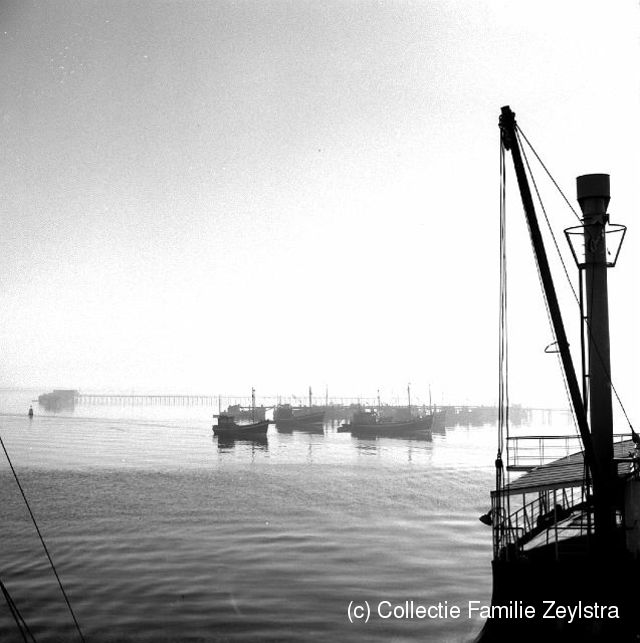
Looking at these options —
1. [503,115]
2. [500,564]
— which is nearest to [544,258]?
[503,115]

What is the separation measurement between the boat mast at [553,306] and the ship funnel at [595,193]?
2318mm

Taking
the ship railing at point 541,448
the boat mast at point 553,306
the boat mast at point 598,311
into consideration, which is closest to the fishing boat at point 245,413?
the ship railing at point 541,448

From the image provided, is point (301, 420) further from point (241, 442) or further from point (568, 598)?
point (568, 598)

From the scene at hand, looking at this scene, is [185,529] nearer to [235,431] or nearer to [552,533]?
[552,533]

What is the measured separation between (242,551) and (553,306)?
22240 millimetres

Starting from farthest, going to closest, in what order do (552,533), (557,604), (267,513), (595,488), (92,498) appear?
(92,498)
(267,513)
(552,533)
(595,488)
(557,604)

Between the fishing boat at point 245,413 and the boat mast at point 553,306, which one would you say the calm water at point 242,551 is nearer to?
the boat mast at point 553,306

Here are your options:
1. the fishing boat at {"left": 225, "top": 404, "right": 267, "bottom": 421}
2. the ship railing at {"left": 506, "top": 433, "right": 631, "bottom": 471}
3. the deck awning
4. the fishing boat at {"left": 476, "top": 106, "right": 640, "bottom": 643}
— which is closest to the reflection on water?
the ship railing at {"left": 506, "top": 433, "right": 631, "bottom": 471}

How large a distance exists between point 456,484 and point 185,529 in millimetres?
28788

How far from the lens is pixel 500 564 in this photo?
14.3 meters

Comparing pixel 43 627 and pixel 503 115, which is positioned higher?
pixel 503 115

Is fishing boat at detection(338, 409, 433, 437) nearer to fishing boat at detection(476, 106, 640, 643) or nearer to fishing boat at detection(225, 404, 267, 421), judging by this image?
fishing boat at detection(225, 404, 267, 421)

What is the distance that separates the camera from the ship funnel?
16.4m

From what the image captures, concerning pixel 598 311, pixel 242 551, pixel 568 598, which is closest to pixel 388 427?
pixel 242 551
